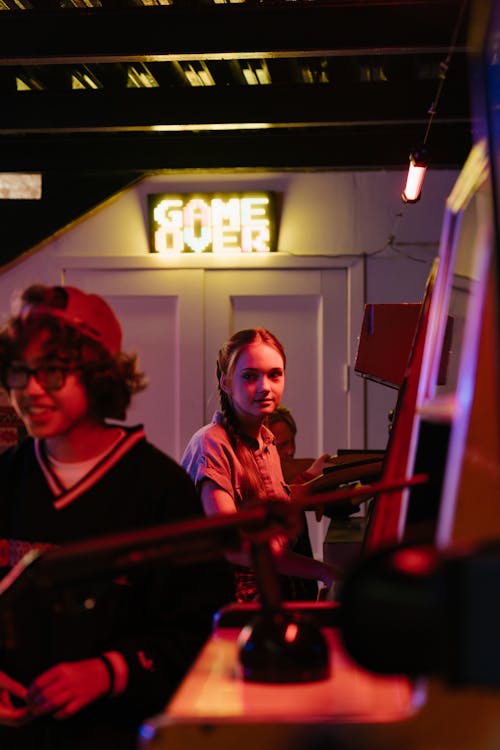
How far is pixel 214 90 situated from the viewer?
5.58 meters

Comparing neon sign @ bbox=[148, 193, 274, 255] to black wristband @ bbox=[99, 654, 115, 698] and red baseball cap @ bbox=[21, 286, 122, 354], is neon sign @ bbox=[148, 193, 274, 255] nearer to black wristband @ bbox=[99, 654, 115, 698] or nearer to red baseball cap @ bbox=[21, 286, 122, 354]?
red baseball cap @ bbox=[21, 286, 122, 354]

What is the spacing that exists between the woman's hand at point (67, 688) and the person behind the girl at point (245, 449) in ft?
4.20

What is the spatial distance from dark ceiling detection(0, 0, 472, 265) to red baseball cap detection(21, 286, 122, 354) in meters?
1.46

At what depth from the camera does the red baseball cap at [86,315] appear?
6.06 ft

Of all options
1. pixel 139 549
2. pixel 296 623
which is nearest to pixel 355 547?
pixel 296 623

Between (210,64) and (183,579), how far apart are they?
14.0ft

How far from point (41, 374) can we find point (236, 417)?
1.57 meters

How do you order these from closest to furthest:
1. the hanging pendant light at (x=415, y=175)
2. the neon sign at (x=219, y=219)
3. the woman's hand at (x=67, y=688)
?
the woman's hand at (x=67, y=688)
the hanging pendant light at (x=415, y=175)
the neon sign at (x=219, y=219)

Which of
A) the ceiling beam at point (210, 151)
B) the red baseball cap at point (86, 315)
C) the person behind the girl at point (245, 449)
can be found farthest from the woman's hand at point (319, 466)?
the ceiling beam at point (210, 151)

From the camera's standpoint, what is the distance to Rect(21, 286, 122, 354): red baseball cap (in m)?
1.85

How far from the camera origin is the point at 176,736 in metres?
1.05

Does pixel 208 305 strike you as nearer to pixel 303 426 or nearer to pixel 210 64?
pixel 303 426

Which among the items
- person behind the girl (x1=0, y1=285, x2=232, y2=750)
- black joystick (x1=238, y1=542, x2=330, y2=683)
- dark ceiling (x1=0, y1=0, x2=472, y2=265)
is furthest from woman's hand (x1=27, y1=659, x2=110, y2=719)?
dark ceiling (x1=0, y1=0, x2=472, y2=265)

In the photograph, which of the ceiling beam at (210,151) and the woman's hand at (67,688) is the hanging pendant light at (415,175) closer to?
the ceiling beam at (210,151)
